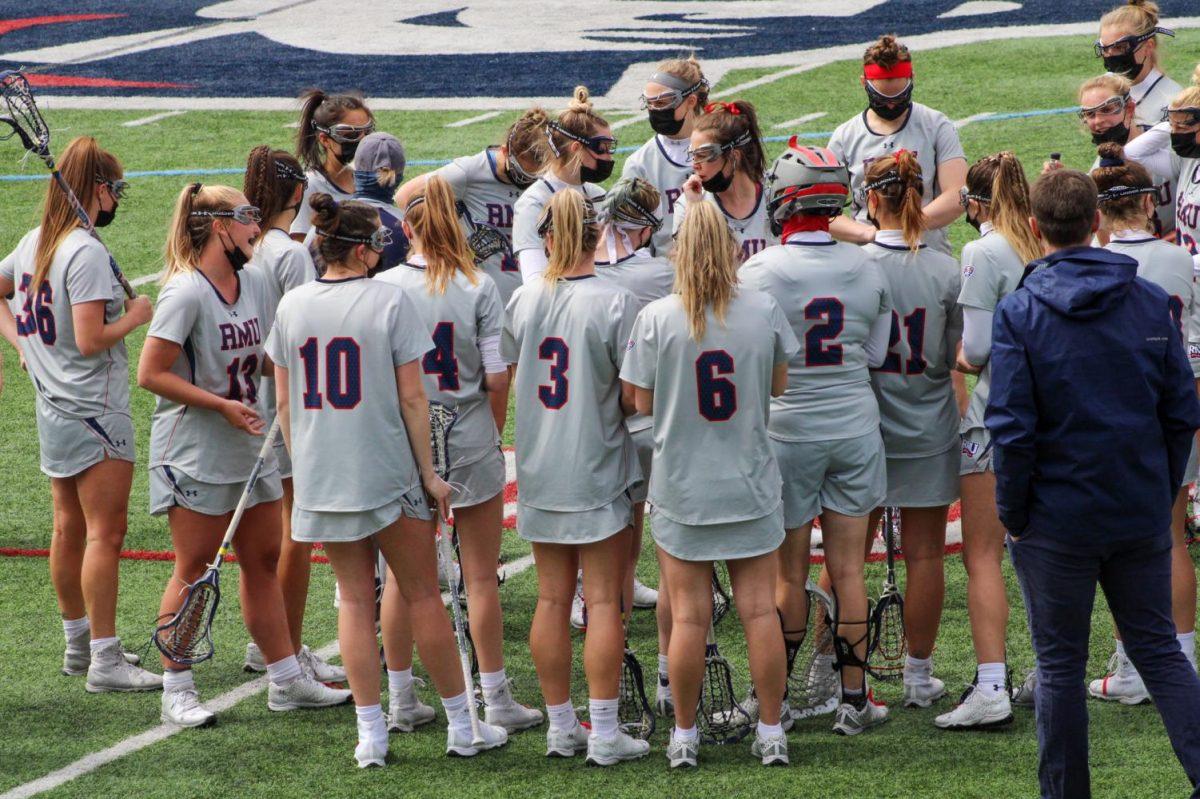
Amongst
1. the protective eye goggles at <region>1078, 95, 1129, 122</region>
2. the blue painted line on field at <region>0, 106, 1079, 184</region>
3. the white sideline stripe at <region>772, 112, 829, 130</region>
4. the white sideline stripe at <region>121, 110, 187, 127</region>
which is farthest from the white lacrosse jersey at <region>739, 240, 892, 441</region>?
the white sideline stripe at <region>121, 110, 187, 127</region>

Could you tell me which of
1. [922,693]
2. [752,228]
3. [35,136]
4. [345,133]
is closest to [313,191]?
[345,133]

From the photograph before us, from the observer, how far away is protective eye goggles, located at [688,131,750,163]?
610cm

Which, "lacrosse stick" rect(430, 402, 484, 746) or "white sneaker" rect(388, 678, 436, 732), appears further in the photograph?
"white sneaker" rect(388, 678, 436, 732)

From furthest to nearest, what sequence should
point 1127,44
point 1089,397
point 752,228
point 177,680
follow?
point 1127,44 < point 752,228 < point 177,680 < point 1089,397

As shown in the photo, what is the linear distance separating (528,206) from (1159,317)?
270 centimetres

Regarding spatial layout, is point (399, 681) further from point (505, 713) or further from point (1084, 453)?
point (1084, 453)

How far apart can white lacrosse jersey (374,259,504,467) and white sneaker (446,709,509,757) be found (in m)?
0.93

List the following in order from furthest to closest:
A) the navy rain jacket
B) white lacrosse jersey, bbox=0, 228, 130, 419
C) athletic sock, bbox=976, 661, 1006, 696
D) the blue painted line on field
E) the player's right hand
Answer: the blue painted line on field
white lacrosse jersey, bbox=0, 228, 130, 419
the player's right hand
athletic sock, bbox=976, 661, 1006, 696
the navy rain jacket

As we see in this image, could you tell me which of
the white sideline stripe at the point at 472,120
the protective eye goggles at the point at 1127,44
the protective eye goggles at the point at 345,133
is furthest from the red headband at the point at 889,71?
the white sideline stripe at the point at 472,120

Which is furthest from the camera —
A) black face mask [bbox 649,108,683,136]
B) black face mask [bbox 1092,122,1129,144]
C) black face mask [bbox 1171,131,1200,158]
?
black face mask [bbox 1092,122,1129,144]

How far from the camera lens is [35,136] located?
260 inches

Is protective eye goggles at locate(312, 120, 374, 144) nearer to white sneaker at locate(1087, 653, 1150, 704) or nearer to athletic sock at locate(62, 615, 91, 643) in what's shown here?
athletic sock at locate(62, 615, 91, 643)

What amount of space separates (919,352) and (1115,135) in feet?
7.22

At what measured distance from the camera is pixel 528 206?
639 cm
